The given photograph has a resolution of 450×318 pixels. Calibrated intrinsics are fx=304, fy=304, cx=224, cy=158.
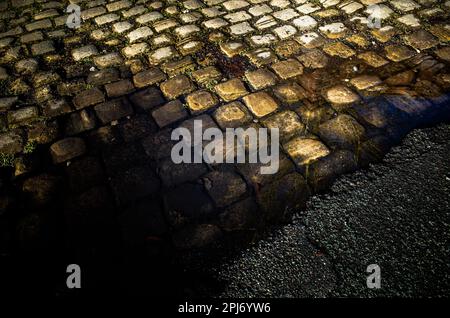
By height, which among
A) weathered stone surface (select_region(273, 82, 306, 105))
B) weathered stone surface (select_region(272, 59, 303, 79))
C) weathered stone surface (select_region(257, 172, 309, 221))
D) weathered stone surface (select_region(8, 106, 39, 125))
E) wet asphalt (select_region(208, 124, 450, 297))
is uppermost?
weathered stone surface (select_region(8, 106, 39, 125))

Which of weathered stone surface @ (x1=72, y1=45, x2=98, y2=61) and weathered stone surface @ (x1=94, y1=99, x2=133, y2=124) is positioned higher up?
weathered stone surface @ (x1=72, y1=45, x2=98, y2=61)

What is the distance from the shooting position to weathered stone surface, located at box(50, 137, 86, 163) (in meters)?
2.31

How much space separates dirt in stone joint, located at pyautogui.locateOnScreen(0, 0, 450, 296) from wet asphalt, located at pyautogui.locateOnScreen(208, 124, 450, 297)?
15 cm

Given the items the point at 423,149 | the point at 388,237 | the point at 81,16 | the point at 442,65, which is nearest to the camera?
the point at 388,237

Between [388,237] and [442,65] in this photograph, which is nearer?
[388,237]

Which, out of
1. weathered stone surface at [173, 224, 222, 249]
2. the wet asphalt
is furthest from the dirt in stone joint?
the wet asphalt

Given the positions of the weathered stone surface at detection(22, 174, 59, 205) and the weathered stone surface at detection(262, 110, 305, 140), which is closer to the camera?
the weathered stone surface at detection(22, 174, 59, 205)

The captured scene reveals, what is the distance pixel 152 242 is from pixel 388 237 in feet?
4.61

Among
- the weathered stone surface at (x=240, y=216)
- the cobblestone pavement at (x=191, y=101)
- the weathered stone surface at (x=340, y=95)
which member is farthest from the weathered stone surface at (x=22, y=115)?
the weathered stone surface at (x=340, y=95)

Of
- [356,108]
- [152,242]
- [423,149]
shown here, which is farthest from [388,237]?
[152,242]

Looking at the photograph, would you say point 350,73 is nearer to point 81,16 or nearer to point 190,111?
point 190,111

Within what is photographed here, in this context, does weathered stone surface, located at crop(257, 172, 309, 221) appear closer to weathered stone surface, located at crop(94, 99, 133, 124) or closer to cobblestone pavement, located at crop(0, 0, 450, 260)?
cobblestone pavement, located at crop(0, 0, 450, 260)

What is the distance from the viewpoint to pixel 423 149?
7.19 feet

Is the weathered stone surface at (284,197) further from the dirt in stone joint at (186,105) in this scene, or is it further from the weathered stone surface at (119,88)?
the weathered stone surface at (119,88)
